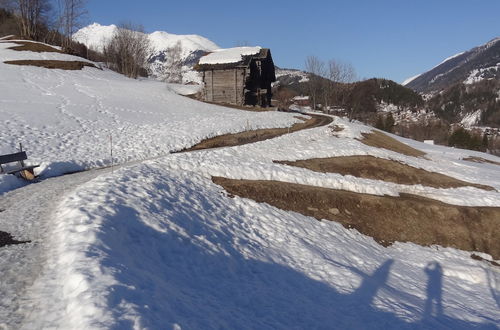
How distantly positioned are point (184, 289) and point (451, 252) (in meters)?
14.8

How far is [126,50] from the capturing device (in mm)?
78250

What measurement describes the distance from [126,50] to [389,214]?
257 ft

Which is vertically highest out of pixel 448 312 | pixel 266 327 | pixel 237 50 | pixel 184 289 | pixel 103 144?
pixel 237 50

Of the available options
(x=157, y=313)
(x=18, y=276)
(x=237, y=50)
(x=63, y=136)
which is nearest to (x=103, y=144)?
(x=63, y=136)

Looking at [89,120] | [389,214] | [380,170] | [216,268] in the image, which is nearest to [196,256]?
[216,268]

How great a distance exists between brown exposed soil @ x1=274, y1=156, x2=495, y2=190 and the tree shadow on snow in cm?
1172

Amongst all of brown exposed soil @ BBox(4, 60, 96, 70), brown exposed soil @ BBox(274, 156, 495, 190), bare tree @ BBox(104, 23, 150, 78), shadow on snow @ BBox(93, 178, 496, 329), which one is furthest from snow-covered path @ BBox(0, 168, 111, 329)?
bare tree @ BBox(104, 23, 150, 78)

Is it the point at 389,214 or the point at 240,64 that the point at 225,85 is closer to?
the point at 240,64

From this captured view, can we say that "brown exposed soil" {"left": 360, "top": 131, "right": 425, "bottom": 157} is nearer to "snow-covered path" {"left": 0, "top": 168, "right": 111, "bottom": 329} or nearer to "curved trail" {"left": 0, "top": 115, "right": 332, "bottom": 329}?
"curved trail" {"left": 0, "top": 115, "right": 332, "bottom": 329}

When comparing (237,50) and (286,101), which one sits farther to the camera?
(286,101)

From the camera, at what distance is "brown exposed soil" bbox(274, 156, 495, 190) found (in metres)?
23.0

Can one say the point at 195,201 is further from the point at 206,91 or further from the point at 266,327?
the point at 206,91

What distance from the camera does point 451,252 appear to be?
16188 mm

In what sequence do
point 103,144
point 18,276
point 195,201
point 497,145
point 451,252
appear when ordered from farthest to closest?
1. point 497,145
2. point 103,144
3. point 451,252
4. point 195,201
5. point 18,276
